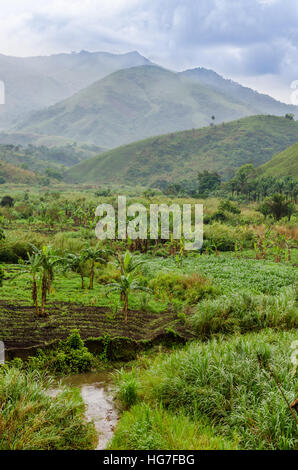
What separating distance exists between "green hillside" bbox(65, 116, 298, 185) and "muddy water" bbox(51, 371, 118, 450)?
256 feet

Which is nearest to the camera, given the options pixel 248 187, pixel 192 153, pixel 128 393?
pixel 128 393

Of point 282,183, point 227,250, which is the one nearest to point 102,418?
point 227,250

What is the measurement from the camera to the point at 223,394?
4.99 m

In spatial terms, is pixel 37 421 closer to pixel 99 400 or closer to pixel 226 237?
pixel 99 400

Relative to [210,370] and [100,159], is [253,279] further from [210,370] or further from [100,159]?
[100,159]

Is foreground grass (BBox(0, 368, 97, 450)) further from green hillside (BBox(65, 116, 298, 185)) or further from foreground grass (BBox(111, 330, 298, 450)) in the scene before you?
green hillside (BBox(65, 116, 298, 185))

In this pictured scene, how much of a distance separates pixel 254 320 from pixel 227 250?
10.4 meters

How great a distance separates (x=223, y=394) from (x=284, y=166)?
59.4m

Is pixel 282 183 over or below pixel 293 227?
over

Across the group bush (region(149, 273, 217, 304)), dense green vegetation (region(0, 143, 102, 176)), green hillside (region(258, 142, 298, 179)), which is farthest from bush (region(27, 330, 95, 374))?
dense green vegetation (region(0, 143, 102, 176))

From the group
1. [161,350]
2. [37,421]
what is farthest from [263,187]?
[37,421]

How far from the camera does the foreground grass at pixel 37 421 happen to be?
3.99 metres

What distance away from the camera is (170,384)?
5.26 metres

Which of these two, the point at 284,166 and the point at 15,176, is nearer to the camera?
the point at 284,166
